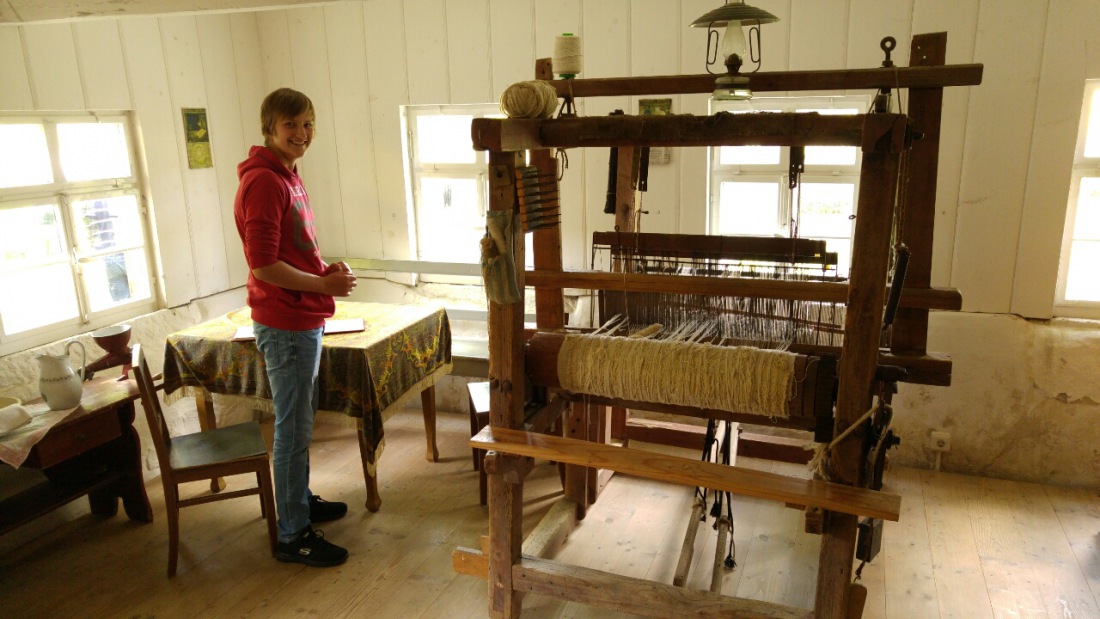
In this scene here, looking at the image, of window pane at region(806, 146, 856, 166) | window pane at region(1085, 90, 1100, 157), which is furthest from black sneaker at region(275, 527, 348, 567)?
window pane at region(1085, 90, 1100, 157)

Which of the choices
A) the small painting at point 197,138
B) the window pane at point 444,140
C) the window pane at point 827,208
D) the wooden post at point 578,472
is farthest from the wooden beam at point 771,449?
the small painting at point 197,138

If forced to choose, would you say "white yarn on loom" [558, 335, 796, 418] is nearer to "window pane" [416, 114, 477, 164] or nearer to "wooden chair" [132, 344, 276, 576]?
"wooden chair" [132, 344, 276, 576]

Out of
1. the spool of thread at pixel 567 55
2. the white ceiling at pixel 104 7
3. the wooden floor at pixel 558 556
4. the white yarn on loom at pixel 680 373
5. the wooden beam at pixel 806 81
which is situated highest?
the white ceiling at pixel 104 7

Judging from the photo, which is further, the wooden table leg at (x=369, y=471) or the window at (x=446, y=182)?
the window at (x=446, y=182)

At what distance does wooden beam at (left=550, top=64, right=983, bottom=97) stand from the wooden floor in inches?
70.5

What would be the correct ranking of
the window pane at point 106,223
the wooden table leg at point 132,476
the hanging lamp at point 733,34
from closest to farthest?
the hanging lamp at point 733,34, the wooden table leg at point 132,476, the window pane at point 106,223

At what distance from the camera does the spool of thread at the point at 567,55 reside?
264 centimetres

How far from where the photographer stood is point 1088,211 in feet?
11.2

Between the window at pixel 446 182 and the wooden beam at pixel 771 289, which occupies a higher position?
the window at pixel 446 182

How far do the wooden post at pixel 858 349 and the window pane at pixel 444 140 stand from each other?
9.28 feet

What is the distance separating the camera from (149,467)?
3.72 meters

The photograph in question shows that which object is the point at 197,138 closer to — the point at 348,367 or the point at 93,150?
the point at 93,150

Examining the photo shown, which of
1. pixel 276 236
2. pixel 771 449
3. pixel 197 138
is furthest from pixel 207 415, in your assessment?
pixel 771 449

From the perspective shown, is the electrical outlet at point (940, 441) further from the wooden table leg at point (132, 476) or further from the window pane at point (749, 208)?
the wooden table leg at point (132, 476)
